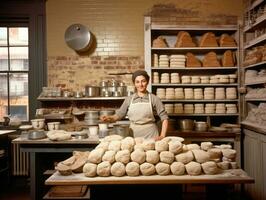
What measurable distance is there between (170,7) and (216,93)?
71.9 inches

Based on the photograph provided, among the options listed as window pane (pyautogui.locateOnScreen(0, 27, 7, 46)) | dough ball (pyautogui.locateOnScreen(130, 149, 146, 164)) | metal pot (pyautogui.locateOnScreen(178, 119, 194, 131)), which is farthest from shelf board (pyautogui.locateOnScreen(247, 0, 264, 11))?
window pane (pyautogui.locateOnScreen(0, 27, 7, 46))

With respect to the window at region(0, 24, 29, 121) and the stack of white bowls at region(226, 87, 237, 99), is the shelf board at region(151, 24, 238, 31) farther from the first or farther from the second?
the window at region(0, 24, 29, 121)

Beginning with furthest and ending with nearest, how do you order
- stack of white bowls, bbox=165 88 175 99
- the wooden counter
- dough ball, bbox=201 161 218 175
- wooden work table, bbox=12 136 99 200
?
1. stack of white bowls, bbox=165 88 175 99
2. wooden work table, bbox=12 136 99 200
3. dough ball, bbox=201 161 218 175
4. the wooden counter

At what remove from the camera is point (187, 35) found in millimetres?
5508

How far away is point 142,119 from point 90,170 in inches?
73.6

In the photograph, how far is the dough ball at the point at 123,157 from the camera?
241 centimetres

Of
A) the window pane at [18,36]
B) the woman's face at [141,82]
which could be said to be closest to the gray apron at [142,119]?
the woman's face at [141,82]

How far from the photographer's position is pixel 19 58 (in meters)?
6.20

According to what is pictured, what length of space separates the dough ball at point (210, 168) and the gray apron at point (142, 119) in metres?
1.78

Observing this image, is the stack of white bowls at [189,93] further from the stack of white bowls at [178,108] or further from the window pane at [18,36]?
the window pane at [18,36]

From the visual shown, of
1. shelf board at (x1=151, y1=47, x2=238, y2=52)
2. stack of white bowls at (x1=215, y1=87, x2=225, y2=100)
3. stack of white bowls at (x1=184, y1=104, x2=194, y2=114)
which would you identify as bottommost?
stack of white bowls at (x1=184, y1=104, x2=194, y2=114)

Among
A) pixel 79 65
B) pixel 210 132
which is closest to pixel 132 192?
pixel 210 132

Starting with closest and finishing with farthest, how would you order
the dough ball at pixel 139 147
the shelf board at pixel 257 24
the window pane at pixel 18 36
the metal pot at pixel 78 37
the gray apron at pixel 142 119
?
the dough ball at pixel 139 147, the gray apron at pixel 142 119, the shelf board at pixel 257 24, the metal pot at pixel 78 37, the window pane at pixel 18 36

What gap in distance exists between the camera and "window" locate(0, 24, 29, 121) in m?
6.18
